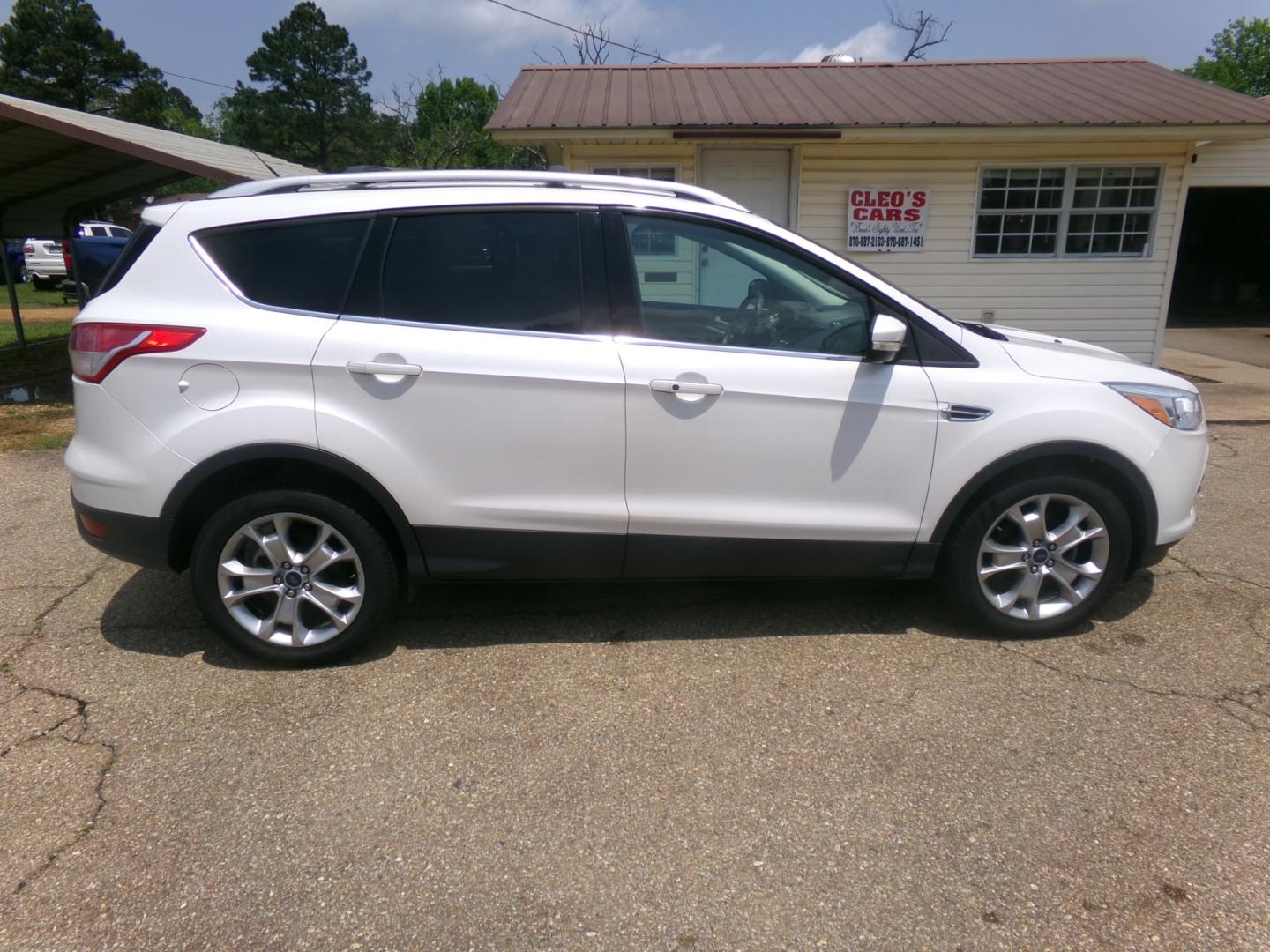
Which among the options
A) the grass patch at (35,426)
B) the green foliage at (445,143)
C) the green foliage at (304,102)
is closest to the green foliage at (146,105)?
the green foliage at (304,102)

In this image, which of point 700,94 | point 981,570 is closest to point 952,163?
point 700,94

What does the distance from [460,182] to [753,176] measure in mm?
6815

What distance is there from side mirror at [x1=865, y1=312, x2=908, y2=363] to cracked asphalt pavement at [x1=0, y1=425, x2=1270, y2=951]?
1244 millimetres

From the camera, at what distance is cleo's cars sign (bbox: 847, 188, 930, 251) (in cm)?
973

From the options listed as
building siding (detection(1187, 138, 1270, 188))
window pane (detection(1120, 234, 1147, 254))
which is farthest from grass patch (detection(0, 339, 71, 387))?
building siding (detection(1187, 138, 1270, 188))

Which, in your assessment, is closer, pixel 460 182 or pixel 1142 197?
pixel 460 182

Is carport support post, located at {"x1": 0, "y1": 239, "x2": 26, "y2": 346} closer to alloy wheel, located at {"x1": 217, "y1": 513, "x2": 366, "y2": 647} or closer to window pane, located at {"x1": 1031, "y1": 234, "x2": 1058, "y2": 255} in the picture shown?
alloy wheel, located at {"x1": 217, "y1": 513, "x2": 366, "y2": 647}

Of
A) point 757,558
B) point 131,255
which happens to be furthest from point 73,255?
point 757,558

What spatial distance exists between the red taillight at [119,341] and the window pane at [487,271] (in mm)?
749

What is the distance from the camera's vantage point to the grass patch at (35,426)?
291 inches

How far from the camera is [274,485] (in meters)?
3.42

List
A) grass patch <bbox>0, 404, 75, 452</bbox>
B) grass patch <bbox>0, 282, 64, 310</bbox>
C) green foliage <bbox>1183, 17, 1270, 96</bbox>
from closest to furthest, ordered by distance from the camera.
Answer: grass patch <bbox>0, 404, 75, 452</bbox>
grass patch <bbox>0, 282, 64, 310</bbox>
green foliage <bbox>1183, 17, 1270, 96</bbox>

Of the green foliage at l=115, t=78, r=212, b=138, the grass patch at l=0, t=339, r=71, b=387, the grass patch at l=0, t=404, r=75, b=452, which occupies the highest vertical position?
the green foliage at l=115, t=78, r=212, b=138

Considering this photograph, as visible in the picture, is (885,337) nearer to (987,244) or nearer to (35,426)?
(987,244)
